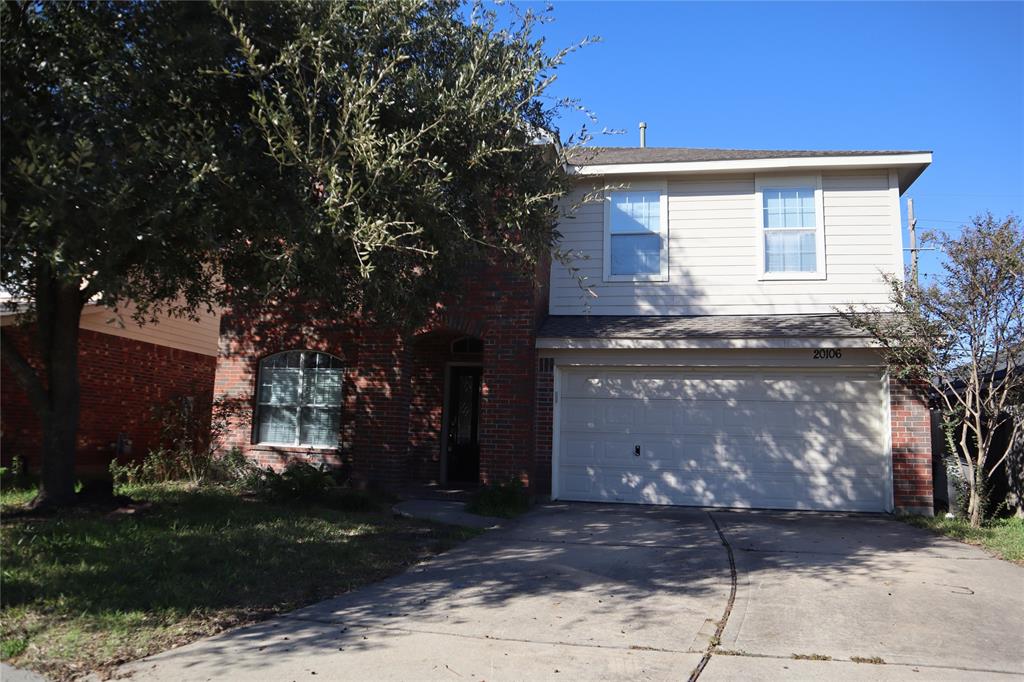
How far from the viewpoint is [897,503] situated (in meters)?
10.7

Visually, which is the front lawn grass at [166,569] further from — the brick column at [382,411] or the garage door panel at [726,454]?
the garage door panel at [726,454]

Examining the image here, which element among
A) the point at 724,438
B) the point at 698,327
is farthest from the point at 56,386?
the point at 724,438

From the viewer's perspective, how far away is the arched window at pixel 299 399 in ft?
41.7

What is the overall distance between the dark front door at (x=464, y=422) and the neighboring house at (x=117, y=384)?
586 centimetres

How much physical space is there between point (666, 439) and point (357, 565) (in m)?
6.13

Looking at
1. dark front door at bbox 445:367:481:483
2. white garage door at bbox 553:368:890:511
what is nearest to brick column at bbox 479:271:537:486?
white garage door at bbox 553:368:890:511

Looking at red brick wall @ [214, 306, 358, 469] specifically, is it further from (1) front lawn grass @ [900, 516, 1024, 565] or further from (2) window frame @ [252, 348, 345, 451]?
(1) front lawn grass @ [900, 516, 1024, 565]

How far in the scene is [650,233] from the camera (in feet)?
40.9

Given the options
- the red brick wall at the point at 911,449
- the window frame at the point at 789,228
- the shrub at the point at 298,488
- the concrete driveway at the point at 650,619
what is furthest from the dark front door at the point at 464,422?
the red brick wall at the point at 911,449

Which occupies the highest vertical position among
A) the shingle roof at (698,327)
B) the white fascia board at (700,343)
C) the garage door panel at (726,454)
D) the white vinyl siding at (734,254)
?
the white vinyl siding at (734,254)

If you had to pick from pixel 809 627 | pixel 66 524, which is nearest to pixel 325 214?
pixel 66 524

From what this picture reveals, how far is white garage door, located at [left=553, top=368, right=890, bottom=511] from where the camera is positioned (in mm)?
11109

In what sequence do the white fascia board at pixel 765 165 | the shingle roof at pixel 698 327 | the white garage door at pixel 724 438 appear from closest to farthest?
the shingle roof at pixel 698 327 < the white garage door at pixel 724 438 < the white fascia board at pixel 765 165

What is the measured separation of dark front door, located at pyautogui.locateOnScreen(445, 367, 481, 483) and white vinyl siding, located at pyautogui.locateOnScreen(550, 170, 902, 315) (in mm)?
2018
